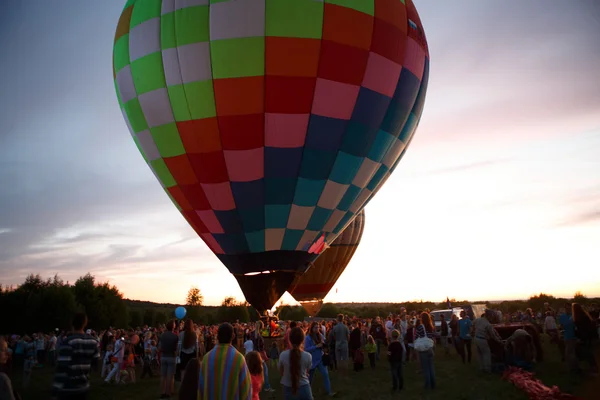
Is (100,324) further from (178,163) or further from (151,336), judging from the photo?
(178,163)

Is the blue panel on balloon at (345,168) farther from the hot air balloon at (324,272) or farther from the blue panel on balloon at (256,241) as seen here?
the hot air balloon at (324,272)

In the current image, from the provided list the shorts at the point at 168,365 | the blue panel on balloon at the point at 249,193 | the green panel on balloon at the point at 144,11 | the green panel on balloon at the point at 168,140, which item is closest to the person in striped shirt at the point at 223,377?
the shorts at the point at 168,365

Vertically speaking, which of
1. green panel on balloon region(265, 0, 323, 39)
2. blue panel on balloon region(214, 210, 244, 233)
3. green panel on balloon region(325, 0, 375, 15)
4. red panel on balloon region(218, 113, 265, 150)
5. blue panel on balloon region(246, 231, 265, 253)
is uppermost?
green panel on balloon region(325, 0, 375, 15)

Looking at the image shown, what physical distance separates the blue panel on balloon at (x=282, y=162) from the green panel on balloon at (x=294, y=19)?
7.91ft

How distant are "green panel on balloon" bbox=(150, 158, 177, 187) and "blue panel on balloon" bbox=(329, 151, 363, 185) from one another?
3.87 meters

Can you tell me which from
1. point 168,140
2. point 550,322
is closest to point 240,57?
point 168,140

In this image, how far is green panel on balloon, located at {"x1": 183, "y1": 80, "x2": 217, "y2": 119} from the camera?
958 cm

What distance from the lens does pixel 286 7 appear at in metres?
9.45

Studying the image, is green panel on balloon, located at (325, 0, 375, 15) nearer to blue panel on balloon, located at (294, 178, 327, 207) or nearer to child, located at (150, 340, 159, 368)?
blue panel on balloon, located at (294, 178, 327, 207)

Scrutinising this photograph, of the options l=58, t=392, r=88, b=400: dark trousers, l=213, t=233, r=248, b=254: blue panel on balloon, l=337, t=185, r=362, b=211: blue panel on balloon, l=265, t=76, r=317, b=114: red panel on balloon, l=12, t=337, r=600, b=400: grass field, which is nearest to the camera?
l=58, t=392, r=88, b=400: dark trousers

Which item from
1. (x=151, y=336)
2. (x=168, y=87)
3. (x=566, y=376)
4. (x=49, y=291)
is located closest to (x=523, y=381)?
(x=566, y=376)

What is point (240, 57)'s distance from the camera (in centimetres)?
938

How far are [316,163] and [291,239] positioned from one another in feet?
6.04

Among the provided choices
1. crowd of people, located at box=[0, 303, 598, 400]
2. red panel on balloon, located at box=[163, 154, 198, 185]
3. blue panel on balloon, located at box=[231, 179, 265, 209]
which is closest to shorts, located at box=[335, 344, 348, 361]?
crowd of people, located at box=[0, 303, 598, 400]
